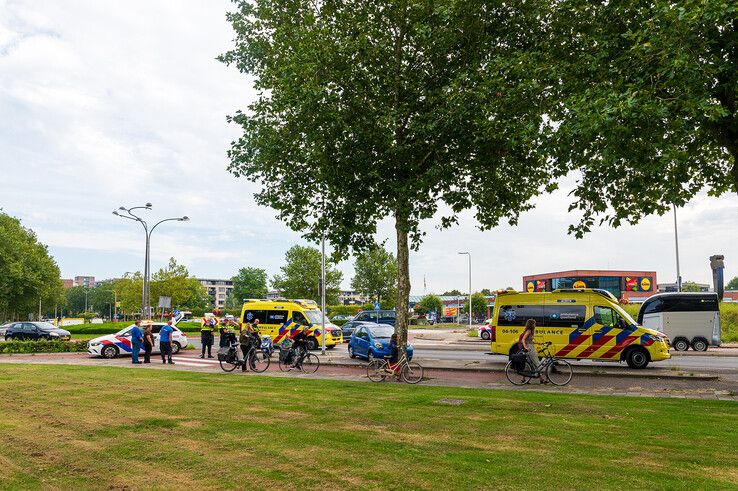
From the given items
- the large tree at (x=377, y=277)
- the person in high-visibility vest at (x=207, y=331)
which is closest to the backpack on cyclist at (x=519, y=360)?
the person in high-visibility vest at (x=207, y=331)

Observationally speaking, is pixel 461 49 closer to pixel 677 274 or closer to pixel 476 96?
pixel 476 96

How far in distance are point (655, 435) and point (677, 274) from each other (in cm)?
3608

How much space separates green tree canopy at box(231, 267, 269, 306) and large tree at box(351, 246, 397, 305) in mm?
47299

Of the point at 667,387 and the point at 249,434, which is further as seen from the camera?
the point at 667,387

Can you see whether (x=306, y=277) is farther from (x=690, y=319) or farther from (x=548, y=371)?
(x=548, y=371)

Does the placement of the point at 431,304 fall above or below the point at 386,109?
below

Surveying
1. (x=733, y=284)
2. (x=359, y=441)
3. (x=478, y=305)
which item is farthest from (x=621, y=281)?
(x=733, y=284)

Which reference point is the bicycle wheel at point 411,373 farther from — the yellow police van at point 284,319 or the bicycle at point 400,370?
the yellow police van at point 284,319

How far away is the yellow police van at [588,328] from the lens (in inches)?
703

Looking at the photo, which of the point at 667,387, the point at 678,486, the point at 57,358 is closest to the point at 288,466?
the point at 678,486

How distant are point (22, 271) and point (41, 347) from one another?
4146 centimetres

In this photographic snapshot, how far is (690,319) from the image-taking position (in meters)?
26.4

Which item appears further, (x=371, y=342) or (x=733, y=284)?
(x=733, y=284)

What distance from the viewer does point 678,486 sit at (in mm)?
5383
